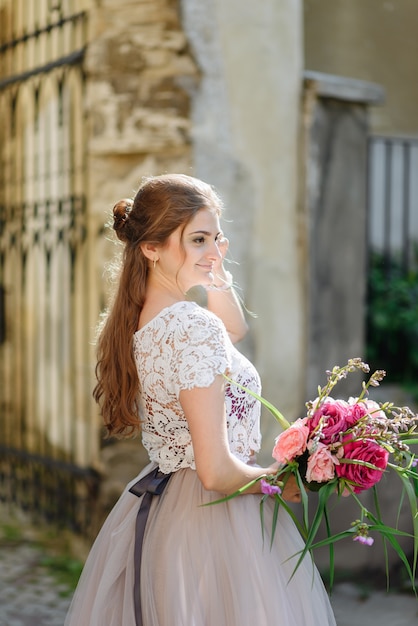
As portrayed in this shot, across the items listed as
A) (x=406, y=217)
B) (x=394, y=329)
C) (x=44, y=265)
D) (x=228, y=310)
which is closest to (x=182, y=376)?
(x=228, y=310)

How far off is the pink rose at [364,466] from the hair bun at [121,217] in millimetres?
874

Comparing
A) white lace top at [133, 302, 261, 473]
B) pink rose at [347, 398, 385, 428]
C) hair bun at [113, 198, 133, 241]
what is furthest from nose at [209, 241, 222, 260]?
pink rose at [347, 398, 385, 428]

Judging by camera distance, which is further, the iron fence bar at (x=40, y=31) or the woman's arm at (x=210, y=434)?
the iron fence bar at (x=40, y=31)

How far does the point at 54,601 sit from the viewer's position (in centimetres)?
465

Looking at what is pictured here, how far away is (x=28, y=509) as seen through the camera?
5844 mm

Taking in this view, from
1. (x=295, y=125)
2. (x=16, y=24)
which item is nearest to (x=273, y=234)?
(x=295, y=125)

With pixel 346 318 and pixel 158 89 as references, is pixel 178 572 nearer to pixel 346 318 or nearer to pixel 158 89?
pixel 158 89

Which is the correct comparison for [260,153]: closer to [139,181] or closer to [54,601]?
[139,181]

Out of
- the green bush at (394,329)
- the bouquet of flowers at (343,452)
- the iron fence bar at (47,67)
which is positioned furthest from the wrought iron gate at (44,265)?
the bouquet of flowers at (343,452)

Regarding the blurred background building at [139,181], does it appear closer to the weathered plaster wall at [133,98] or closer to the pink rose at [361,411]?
the weathered plaster wall at [133,98]

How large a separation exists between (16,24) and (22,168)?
3.00ft

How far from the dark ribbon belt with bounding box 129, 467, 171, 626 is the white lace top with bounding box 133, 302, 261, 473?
0.04 metres

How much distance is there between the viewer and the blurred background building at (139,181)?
15.3ft

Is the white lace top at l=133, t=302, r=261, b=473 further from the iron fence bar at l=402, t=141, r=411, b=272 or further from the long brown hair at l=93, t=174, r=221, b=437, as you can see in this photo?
the iron fence bar at l=402, t=141, r=411, b=272
